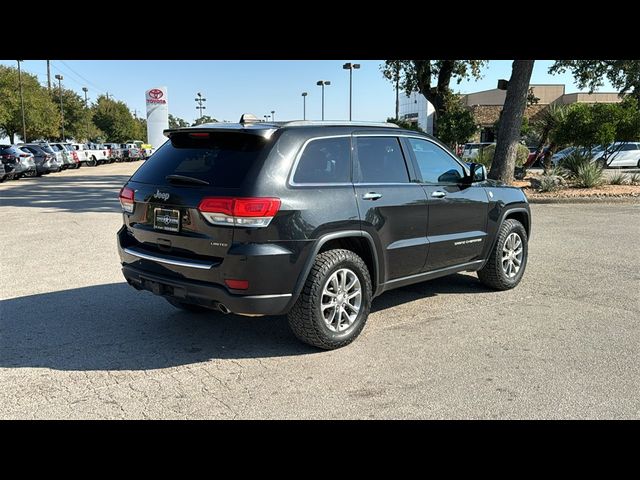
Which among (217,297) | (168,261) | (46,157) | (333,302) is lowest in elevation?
(333,302)

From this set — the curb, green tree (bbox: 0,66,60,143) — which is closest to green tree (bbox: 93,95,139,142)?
green tree (bbox: 0,66,60,143)

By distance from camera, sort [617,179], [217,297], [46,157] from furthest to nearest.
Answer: [46,157], [617,179], [217,297]

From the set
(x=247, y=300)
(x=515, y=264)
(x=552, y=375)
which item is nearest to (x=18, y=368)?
(x=247, y=300)

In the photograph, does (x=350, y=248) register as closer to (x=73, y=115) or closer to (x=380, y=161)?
(x=380, y=161)

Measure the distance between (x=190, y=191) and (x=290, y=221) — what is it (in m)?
0.82

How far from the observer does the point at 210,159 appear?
436 centimetres

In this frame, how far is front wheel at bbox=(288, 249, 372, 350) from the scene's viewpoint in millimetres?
4328

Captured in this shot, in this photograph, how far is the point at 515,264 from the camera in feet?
21.7

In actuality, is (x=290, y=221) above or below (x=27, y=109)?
below

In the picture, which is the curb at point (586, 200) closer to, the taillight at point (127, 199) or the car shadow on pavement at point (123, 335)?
the car shadow on pavement at point (123, 335)

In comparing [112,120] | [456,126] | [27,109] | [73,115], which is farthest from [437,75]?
[112,120]

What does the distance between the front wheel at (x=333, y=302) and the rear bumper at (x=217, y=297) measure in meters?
0.23

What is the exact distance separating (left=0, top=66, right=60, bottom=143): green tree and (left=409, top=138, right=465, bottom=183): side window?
4381cm
